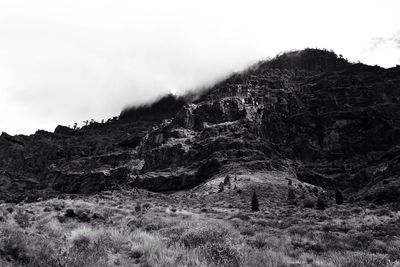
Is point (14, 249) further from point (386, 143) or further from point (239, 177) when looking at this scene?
point (386, 143)

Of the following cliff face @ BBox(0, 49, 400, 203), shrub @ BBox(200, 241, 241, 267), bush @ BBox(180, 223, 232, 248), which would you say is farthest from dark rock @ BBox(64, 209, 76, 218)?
cliff face @ BBox(0, 49, 400, 203)

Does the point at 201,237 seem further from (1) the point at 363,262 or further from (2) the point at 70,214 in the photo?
(2) the point at 70,214

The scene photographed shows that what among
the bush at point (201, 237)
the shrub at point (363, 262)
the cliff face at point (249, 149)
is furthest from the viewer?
the cliff face at point (249, 149)

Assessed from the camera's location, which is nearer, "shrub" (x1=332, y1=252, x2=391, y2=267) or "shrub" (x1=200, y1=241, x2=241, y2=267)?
"shrub" (x1=200, y1=241, x2=241, y2=267)

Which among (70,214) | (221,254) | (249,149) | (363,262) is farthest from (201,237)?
(249,149)

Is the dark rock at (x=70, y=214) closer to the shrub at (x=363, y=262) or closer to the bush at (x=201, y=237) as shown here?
the bush at (x=201, y=237)

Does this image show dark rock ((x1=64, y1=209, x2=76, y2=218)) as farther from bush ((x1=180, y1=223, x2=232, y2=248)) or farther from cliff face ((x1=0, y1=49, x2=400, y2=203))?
cliff face ((x1=0, y1=49, x2=400, y2=203))

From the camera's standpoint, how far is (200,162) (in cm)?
14675

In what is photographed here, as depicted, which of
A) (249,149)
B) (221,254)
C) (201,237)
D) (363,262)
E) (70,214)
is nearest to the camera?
(221,254)

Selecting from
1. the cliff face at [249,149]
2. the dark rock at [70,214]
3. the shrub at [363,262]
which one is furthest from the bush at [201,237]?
the cliff face at [249,149]

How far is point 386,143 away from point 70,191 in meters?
144

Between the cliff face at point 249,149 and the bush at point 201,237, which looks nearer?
the bush at point 201,237

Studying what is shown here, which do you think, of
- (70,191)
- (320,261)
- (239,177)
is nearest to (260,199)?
(239,177)

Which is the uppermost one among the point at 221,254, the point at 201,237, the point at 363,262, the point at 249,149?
the point at 249,149
